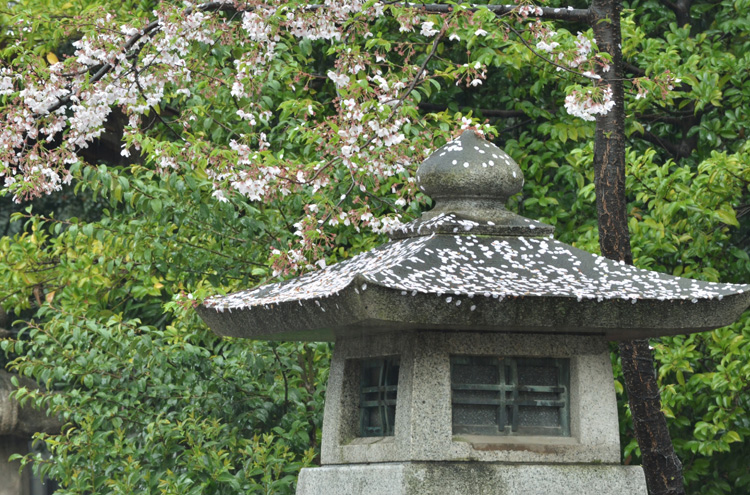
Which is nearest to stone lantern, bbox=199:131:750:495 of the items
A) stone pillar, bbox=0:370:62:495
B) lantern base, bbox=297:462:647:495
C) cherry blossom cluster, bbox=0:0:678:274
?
lantern base, bbox=297:462:647:495

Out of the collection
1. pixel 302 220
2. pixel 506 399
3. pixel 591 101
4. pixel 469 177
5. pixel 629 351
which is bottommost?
pixel 506 399

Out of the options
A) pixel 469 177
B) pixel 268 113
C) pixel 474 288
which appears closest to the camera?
pixel 474 288

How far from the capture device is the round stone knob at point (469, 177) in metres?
4.73

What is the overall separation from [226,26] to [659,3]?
409 centimetres

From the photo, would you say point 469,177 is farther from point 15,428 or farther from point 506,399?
point 15,428

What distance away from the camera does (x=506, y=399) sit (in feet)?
15.0

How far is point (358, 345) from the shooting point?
491 centimetres

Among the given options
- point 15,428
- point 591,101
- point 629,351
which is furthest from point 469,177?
point 15,428

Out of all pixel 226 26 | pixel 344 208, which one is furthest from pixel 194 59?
pixel 344 208

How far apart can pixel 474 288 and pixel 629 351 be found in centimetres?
224

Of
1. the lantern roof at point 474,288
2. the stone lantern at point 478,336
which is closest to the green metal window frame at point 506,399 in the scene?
the stone lantern at point 478,336

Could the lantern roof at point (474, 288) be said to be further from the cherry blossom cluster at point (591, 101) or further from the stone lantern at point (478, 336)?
the cherry blossom cluster at point (591, 101)

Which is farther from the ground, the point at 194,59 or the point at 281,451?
the point at 194,59

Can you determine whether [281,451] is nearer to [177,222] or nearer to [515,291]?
[177,222]
